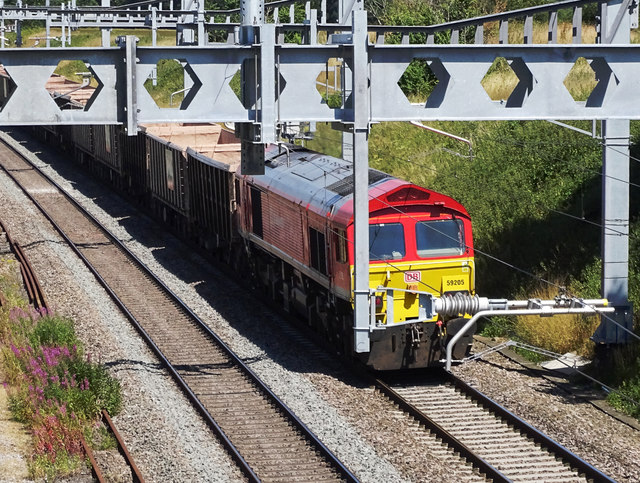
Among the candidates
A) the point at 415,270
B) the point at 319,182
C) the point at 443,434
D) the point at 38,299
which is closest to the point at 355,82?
the point at 415,270

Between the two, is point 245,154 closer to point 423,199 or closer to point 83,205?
point 423,199

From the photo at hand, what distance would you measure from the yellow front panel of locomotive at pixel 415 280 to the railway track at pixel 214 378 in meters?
2.16

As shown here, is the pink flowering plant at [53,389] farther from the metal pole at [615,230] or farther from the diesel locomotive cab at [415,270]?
the metal pole at [615,230]

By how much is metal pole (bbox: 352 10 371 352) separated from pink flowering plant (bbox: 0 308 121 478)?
3.48m

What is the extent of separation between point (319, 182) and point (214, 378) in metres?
3.61

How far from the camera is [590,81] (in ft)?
92.6

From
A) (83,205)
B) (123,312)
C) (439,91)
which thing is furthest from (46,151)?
(439,91)

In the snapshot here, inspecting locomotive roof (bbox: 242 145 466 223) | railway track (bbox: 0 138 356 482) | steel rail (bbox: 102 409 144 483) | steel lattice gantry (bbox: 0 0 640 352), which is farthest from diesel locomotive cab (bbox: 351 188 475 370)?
steel rail (bbox: 102 409 144 483)

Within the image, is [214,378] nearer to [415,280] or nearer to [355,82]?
[415,280]

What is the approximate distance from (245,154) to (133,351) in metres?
4.24

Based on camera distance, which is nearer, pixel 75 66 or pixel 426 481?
pixel 426 481

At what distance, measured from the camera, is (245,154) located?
49.8 ft

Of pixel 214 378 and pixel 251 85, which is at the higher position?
pixel 251 85

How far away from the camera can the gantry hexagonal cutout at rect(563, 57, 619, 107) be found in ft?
41.7
